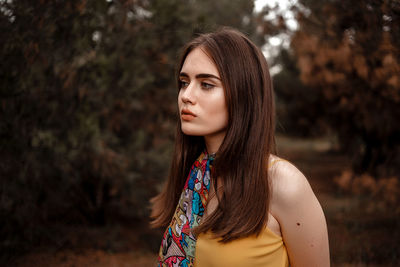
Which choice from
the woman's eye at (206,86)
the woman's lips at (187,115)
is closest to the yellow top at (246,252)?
the woman's lips at (187,115)

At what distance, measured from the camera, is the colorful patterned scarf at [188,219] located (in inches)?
71.1

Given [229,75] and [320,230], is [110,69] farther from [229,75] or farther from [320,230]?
[320,230]

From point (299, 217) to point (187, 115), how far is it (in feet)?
2.35

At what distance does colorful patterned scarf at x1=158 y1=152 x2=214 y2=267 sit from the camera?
181 centimetres

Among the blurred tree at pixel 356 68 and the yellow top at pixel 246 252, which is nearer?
the yellow top at pixel 246 252

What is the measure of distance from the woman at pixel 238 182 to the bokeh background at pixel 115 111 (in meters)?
1.41

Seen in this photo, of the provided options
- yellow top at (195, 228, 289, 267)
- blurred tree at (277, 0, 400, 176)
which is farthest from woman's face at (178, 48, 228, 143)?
blurred tree at (277, 0, 400, 176)

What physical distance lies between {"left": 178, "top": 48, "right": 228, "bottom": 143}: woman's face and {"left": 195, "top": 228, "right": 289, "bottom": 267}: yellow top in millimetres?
531

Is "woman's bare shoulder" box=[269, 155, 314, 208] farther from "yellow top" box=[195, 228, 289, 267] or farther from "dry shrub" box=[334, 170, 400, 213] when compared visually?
"dry shrub" box=[334, 170, 400, 213]

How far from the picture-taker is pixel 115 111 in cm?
495

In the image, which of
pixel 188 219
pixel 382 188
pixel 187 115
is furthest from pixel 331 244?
pixel 187 115

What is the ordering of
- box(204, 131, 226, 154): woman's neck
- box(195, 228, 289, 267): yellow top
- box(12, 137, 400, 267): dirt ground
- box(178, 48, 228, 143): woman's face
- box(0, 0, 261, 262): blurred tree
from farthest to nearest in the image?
box(12, 137, 400, 267): dirt ground
box(0, 0, 261, 262): blurred tree
box(204, 131, 226, 154): woman's neck
box(178, 48, 228, 143): woman's face
box(195, 228, 289, 267): yellow top

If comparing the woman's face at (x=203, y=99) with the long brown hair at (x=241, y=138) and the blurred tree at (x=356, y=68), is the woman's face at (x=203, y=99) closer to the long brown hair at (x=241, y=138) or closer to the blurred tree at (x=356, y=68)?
the long brown hair at (x=241, y=138)

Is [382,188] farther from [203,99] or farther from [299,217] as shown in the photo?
[203,99]
